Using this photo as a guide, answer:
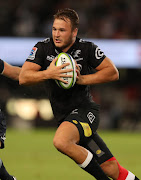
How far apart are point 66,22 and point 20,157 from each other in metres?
5.06

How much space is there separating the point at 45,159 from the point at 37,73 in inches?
182

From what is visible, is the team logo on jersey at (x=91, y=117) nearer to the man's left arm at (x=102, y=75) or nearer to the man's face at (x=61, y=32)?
the man's left arm at (x=102, y=75)

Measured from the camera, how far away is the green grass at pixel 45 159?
7254 mm

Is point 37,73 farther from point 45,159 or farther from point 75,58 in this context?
point 45,159

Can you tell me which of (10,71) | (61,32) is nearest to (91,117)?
(61,32)

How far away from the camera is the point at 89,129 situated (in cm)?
509

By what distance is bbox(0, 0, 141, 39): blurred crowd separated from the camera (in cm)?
1789

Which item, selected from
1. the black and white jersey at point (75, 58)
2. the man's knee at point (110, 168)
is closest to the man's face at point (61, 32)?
the black and white jersey at point (75, 58)

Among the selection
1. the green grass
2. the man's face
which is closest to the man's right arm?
the man's face

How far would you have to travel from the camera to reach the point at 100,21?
1848 cm

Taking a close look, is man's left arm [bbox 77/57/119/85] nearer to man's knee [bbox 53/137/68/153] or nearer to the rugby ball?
the rugby ball

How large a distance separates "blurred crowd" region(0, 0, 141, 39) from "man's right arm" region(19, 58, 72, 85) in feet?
40.3

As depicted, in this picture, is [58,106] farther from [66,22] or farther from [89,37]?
[89,37]

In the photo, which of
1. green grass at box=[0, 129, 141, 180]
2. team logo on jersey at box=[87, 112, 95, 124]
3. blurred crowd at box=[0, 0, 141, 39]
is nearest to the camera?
team logo on jersey at box=[87, 112, 95, 124]
